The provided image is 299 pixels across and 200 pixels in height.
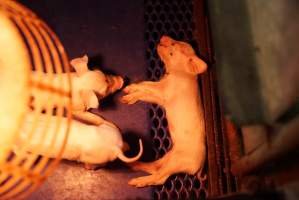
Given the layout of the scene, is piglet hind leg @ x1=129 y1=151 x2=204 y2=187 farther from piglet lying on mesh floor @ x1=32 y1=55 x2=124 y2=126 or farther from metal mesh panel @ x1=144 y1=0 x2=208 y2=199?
piglet lying on mesh floor @ x1=32 y1=55 x2=124 y2=126

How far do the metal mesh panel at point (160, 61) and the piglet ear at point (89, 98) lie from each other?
333mm

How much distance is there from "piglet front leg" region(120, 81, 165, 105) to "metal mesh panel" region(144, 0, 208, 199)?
55 mm

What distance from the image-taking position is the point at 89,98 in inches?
53.4

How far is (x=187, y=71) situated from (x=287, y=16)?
0.56 metres

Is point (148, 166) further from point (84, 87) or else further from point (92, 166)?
point (84, 87)

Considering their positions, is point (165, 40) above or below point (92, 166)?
above

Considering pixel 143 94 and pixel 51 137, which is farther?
pixel 143 94

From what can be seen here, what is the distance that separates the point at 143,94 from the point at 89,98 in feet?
0.98

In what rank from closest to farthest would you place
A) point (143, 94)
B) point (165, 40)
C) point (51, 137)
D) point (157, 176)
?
point (51, 137) < point (157, 176) < point (143, 94) < point (165, 40)

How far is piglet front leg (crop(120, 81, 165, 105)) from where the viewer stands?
1591 mm

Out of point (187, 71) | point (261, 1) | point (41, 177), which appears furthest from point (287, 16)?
point (41, 177)

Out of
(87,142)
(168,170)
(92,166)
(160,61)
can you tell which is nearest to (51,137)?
(87,142)

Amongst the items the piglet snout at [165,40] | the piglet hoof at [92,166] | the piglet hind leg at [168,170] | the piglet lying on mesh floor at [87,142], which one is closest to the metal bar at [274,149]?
the piglet hind leg at [168,170]

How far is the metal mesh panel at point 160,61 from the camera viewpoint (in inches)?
60.2
